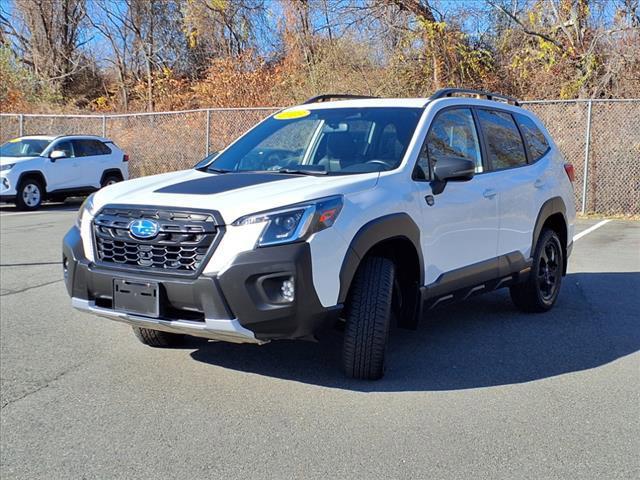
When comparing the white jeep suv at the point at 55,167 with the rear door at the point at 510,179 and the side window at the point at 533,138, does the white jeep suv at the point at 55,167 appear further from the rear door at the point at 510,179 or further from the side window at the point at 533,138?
the rear door at the point at 510,179

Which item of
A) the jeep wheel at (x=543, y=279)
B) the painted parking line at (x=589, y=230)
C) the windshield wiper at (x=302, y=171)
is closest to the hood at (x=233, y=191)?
the windshield wiper at (x=302, y=171)

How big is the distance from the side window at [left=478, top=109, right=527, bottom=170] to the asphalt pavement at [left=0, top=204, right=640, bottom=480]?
138cm

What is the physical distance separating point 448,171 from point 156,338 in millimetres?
2411

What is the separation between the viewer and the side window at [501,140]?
19.3 feet

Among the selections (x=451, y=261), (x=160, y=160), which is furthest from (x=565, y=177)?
(x=160, y=160)

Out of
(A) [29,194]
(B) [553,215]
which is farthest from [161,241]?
(A) [29,194]

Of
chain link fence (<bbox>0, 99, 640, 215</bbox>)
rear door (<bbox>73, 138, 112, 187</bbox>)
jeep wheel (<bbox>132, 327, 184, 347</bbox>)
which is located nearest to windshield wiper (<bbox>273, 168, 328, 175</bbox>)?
jeep wheel (<bbox>132, 327, 184, 347</bbox>)

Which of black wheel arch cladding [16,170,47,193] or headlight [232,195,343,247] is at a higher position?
headlight [232,195,343,247]

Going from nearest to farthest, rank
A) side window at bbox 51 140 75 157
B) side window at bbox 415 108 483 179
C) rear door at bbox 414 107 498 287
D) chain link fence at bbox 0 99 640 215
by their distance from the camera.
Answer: rear door at bbox 414 107 498 287, side window at bbox 415 108 483 179, chain link fence at bbox 0 99 640 215, side window at bbox 51 140 75 157

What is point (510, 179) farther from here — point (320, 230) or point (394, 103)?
point (320, 230)

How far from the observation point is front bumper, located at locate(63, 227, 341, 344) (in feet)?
12.8

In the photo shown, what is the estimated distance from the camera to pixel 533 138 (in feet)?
21.7

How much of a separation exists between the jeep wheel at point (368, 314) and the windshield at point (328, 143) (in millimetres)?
754

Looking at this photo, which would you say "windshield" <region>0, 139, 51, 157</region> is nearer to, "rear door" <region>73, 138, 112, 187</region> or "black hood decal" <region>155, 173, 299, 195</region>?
"rear door" <region>73, 138, 112, 187</region>
